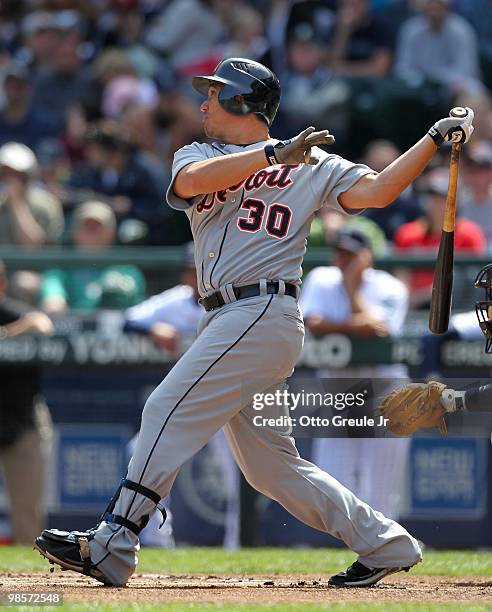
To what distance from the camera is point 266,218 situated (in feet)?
15.3

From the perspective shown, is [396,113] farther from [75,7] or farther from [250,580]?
[250,580]

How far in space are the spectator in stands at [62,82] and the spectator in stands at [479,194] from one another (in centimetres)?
437

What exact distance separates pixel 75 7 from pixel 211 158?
9298 mm

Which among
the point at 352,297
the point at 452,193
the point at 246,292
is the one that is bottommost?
the point at 352,297

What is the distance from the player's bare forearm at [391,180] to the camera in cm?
438

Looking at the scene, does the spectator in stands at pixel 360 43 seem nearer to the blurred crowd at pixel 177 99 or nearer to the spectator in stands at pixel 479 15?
the blurred crowd at pixel 177 99

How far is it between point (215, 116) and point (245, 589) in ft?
5.62

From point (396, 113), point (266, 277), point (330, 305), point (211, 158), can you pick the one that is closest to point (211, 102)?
point (211, 158)

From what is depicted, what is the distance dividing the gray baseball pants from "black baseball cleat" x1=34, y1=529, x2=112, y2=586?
0.03m

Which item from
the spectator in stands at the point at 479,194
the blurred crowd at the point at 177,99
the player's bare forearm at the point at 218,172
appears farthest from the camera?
the blurred crowd at the point at 177,99

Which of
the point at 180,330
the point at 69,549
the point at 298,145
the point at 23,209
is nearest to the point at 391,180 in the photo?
the point at 298,145

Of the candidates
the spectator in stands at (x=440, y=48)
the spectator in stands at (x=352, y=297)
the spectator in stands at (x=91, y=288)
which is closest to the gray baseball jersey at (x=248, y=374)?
the spectator in stands at (x=352, y=297)

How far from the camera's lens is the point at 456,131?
14.2ft

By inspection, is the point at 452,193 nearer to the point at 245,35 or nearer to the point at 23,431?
the point at 23,431
